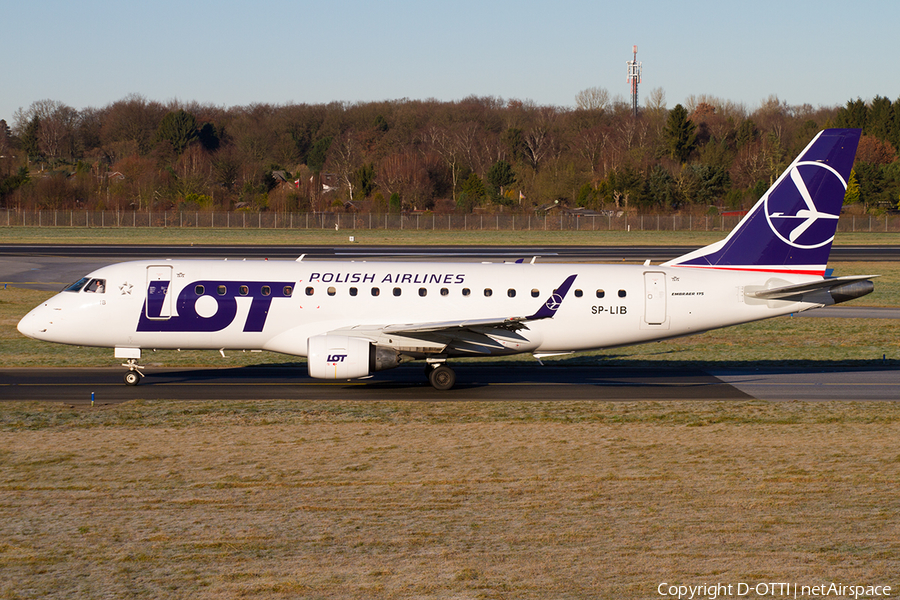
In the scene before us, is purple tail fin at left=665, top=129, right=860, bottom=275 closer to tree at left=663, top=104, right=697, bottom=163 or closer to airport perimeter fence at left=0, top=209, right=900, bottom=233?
airport perimeter fence at left=0, top=209, right=900, bottom=233

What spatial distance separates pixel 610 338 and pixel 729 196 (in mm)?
128272

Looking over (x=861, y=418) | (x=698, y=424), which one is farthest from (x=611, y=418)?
(x=861, y=418)

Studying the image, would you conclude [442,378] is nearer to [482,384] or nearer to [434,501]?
[482,384]

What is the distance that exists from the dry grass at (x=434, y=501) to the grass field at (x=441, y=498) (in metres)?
0.05

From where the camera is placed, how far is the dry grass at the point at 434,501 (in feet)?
40.1

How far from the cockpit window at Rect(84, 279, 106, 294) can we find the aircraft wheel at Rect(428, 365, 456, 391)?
420 inches

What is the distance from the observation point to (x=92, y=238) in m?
99.7

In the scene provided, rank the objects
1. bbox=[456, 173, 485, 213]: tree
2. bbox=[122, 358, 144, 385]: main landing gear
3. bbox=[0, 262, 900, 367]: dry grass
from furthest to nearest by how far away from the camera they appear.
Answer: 1. bbox=[456, 173, 485, 213]: tree
2. bbox=[0, 262, 900, 367]: dry grass
3. bbox=[122, 358, 144, 385]: main landing gear

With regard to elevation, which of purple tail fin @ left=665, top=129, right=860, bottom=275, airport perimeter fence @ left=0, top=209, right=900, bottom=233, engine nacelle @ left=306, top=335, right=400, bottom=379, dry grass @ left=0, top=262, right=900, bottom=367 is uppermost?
airport perimeter fence @ left=0, top=209, right=900, bottom=233

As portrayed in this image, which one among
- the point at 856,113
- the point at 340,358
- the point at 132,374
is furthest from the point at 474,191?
the point at 340,358

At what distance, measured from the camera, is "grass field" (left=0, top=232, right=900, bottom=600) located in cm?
1221

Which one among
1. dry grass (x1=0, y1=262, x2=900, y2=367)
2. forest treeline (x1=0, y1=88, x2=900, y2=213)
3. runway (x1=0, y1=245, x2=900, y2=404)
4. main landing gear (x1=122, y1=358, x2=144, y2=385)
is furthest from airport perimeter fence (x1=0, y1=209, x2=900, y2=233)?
main landing gear (x1=122, y1=358, x2=144, y2=385)

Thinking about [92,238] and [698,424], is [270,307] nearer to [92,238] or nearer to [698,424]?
[698,424]

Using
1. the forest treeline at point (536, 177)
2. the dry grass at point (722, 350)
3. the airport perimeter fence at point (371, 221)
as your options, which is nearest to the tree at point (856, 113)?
the forest treeline at point (536, 177)
